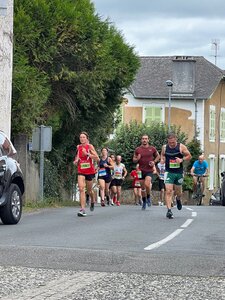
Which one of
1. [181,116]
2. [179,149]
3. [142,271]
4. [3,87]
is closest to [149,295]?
[142,271]

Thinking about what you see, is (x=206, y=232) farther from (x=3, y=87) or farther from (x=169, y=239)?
(x=3, y=87)

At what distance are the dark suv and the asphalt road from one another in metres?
0.34

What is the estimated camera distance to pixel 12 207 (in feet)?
58.5

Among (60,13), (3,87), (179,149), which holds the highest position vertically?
(60,13)

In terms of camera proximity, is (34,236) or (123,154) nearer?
(34,236)

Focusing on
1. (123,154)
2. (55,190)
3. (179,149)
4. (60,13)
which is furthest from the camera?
→ (123,154)

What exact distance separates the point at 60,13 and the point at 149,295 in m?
20.9

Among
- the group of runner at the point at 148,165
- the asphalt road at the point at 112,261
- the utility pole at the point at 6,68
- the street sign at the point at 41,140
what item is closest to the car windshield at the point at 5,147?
the asphalt road at the point at 112,261

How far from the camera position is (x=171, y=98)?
6203cm

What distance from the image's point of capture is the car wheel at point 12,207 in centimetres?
1762

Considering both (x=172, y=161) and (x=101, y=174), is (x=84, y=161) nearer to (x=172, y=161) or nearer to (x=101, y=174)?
(x=172, y=161)

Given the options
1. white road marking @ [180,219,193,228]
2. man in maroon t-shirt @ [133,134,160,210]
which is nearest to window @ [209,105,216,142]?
man in maroon t-shirt @ [133,134,160,210]

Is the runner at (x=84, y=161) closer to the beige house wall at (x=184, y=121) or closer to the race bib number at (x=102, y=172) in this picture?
the race bib number at (x=102, y=172)

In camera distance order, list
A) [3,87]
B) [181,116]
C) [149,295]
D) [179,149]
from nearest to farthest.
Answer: [149,295] → [179,149] → [3,87] → [181,116]
